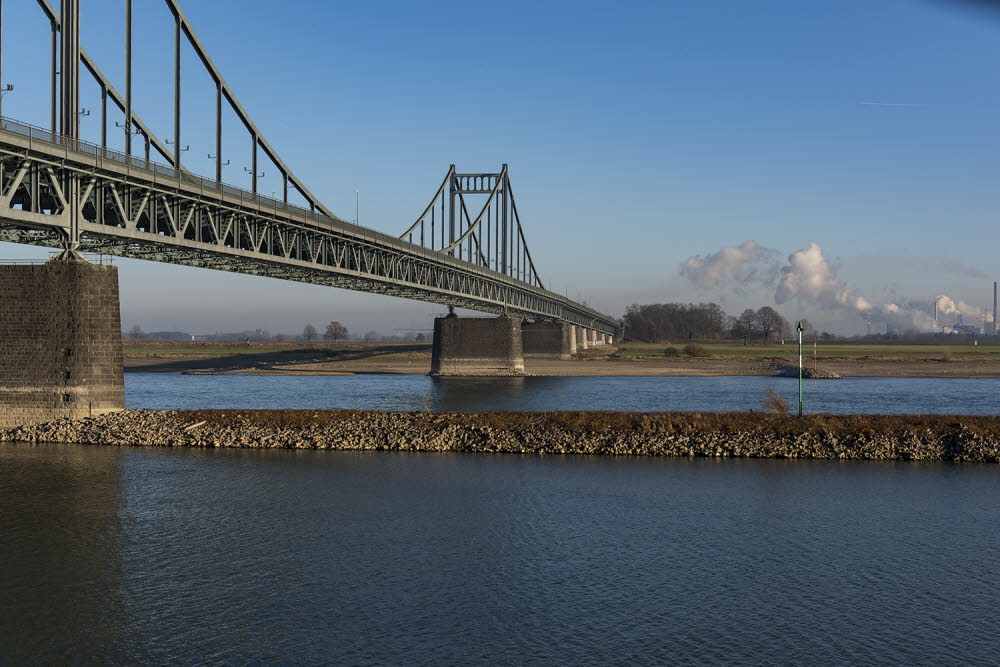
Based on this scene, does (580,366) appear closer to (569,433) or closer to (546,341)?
(546,341)

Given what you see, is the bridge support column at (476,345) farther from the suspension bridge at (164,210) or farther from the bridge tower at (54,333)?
the bridge tower at (54,333)

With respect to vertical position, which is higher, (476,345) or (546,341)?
(546,341)

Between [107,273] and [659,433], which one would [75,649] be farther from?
[107,273]

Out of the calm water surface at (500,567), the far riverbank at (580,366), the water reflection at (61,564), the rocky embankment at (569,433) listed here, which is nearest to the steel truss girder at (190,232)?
the rocky embankment at (569,433)

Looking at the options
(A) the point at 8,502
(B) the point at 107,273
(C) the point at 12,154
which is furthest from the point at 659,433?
(C) the point at 12,154

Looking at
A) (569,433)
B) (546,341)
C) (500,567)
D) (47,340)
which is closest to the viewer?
(500,567)

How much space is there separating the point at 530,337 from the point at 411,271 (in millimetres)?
47638

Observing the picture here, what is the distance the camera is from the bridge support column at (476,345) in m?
88.1

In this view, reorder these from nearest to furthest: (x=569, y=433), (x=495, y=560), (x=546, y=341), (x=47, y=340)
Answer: (x=495, y=560) < (x=569, y=433) < (x=47, y=340) < (x=546, y=341)

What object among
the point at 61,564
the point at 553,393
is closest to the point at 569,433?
the point at 61,564

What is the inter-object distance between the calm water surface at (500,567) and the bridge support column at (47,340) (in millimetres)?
8018

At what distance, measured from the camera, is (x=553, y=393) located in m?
62.1

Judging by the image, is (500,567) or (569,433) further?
(569,433)

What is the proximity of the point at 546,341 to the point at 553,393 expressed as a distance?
5388cm
